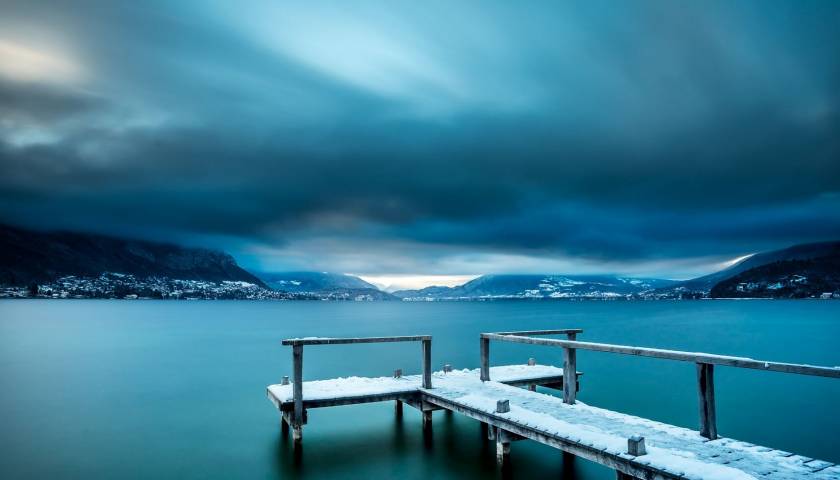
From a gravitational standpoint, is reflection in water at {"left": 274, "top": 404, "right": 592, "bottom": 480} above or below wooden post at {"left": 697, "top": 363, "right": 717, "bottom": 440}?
below

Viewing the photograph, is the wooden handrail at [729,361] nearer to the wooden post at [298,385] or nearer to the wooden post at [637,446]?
the wooden post at [637,446]

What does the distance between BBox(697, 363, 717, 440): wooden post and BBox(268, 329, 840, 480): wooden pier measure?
0.06 feet

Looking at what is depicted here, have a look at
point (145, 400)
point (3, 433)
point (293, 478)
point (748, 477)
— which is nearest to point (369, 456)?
point (293, 478)

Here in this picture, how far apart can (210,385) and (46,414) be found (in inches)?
334

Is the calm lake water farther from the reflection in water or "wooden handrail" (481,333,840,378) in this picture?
"wooden handrail" (481,333,840,378)

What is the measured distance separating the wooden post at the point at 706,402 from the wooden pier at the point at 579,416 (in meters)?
0.02

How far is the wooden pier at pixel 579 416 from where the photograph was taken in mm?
7883

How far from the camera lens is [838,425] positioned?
1953 centimetres

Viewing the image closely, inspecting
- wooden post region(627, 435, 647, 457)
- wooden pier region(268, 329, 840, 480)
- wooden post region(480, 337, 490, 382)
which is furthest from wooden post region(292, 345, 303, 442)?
wooden post region(627, 435, 647, 457)

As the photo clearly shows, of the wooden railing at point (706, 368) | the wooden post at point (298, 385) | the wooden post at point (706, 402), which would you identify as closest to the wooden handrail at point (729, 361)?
the wooden railing at point (706, 368)

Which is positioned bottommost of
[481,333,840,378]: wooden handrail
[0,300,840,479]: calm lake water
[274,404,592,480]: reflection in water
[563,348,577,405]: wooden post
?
[0,300,840,479]: calm lake water

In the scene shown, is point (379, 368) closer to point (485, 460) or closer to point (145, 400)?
point (145, 400)

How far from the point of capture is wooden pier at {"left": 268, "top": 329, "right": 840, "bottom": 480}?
7.88m

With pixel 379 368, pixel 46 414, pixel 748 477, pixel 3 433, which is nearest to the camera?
pixel 748 477
